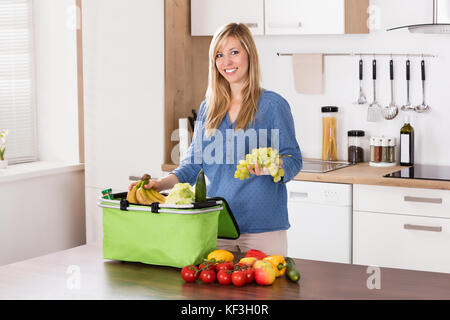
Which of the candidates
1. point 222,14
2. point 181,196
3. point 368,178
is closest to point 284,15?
point 222,14

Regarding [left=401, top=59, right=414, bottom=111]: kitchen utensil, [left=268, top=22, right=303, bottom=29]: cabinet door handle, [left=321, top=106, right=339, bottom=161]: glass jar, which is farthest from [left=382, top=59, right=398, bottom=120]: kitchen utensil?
[left=268, top=22, right=303, bottom=29]: cabinet door handle

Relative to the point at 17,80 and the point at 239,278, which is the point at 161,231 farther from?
the point at 17,80

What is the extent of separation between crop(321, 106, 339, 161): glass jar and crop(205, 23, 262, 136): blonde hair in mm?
1614

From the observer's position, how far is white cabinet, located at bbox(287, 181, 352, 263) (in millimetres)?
3447

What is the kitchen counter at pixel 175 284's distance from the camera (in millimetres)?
1759

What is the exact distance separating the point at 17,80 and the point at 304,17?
1892 mm

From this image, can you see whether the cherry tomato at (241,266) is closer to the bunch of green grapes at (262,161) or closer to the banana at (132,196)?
the bunch of green grapes at (262,161)

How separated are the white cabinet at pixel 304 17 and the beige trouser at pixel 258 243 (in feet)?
5.49

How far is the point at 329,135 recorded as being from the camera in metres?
4.04

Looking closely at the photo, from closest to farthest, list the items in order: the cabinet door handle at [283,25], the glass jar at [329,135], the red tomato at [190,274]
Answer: the red tomato at [190,274]
the cabinet door handle at [283,25]
the glass jar at [329,135]

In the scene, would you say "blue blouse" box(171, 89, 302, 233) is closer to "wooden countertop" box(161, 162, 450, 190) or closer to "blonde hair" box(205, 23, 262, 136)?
"blonde hair" box(205, 23, 262, 136)

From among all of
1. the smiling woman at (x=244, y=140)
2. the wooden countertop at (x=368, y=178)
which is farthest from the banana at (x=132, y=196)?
the wooden countertop at (x=368, y=178)

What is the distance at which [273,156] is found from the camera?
6.70 feet
